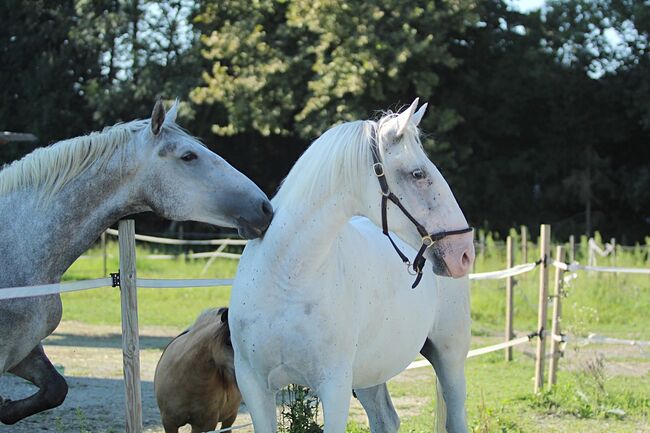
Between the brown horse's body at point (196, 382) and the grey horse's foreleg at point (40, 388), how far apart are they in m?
0.86

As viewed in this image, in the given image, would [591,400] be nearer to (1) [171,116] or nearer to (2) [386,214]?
(2) [386,214]

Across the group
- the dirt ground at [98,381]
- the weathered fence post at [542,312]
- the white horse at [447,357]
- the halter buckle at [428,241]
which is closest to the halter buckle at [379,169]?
the halter buckle at [428,241]

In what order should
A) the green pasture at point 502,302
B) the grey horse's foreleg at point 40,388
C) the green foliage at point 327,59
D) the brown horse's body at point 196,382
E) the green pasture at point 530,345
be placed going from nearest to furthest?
the grey horse's foreleg at point 40,388 < the brown horse's body at point 196,382 < the green pasture at point 530,345 < the green pasture at point 502,302 < the green foliage at point 327,59

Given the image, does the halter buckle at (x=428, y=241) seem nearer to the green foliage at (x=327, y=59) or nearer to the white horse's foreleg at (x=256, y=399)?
the white horse's foreleg at (x=256, y=399)

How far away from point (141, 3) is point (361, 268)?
22137mm

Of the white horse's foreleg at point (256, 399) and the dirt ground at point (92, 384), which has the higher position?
the white horse's foreleg at point (256, 399)

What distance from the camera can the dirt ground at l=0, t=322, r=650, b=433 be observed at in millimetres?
5988

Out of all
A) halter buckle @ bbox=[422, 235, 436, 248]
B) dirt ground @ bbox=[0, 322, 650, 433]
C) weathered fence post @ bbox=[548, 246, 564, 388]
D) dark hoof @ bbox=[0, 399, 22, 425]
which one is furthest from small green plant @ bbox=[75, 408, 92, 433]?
weathered fence post @ bbox=[548, 246, 564, 388]

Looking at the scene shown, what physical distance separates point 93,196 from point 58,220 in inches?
6.8

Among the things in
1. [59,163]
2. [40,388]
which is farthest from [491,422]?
[59,163]

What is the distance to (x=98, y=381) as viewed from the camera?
7.80 m

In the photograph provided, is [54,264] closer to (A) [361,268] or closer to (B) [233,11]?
(A) [361,268]

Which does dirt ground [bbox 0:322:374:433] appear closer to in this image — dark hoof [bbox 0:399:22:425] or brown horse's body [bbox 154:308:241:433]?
brown horse's body [bbox 154:308:241:433]

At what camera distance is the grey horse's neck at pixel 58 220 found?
3.46 metres
